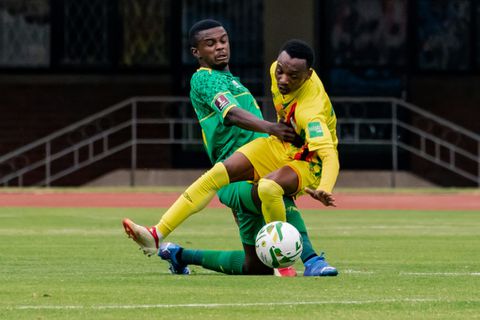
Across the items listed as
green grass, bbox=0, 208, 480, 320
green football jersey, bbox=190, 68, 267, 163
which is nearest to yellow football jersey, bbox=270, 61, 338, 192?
green football jersey, bbox=190, 68, 267, 163

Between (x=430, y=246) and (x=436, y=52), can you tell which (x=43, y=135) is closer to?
(x=436, y=52)

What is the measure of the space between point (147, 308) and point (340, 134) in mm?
20099

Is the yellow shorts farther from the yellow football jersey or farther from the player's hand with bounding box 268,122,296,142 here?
the player's hand with bounding box 268,122,296,142

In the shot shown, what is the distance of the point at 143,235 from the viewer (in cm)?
1170

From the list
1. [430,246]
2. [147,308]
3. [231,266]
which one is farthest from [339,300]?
[430,246]

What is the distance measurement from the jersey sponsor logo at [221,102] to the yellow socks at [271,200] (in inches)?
28.6

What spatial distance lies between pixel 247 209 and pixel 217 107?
811 millimetres

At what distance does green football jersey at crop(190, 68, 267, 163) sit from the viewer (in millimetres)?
12219

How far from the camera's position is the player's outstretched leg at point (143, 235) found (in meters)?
11.6

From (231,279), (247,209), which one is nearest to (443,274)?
(247,209)

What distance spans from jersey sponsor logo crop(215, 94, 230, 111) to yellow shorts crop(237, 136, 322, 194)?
1.14 feet

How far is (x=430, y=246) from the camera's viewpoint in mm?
15914

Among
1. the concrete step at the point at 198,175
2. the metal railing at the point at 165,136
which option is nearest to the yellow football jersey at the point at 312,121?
the metal railing at the point at 165,136

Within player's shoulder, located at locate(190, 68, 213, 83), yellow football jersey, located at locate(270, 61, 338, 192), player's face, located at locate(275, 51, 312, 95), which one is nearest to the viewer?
yellow football jersey, located at locate(270, 61, 338, 192)
